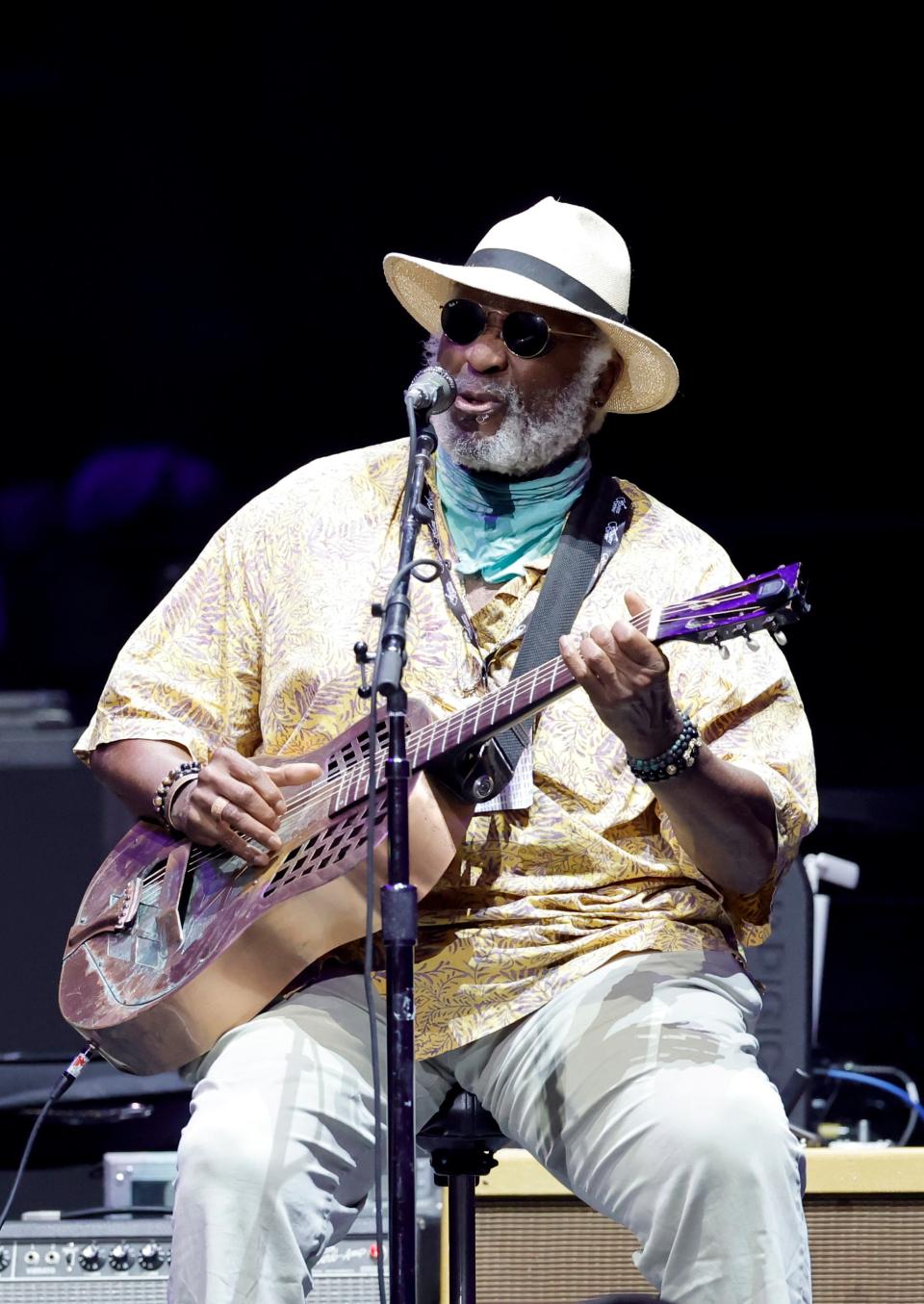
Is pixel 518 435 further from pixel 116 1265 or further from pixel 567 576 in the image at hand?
pixel 116 1265

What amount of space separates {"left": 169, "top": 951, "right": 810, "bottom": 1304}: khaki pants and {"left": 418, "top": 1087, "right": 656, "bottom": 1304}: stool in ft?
0.17

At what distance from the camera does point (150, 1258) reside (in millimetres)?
3193

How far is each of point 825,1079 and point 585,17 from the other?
12.1ft

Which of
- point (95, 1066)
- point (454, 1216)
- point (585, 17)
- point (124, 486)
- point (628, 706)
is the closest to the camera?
point (628, 706)

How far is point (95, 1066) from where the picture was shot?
14.4 ft

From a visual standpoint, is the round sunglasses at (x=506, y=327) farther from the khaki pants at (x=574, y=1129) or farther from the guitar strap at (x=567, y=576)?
the khaki pants at (x=574, y=1129)

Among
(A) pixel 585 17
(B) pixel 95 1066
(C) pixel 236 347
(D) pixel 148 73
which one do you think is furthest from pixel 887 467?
(B) pixel 95 1066

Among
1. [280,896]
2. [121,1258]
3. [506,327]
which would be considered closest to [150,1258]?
[121,1258]

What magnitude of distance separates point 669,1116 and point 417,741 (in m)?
0.68

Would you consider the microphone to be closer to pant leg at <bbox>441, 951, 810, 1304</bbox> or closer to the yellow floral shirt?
the yellow floral shirt

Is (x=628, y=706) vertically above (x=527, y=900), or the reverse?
(x=628, y=706)

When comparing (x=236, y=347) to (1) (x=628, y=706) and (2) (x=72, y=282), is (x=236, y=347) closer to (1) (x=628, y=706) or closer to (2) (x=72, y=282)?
(2) (x=72, y=282)

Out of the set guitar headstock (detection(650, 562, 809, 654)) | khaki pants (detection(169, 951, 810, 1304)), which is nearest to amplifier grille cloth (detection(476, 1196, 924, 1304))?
khaki pants (detection(169, 951, 810, 1304))

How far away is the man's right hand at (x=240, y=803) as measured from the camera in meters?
2.62
